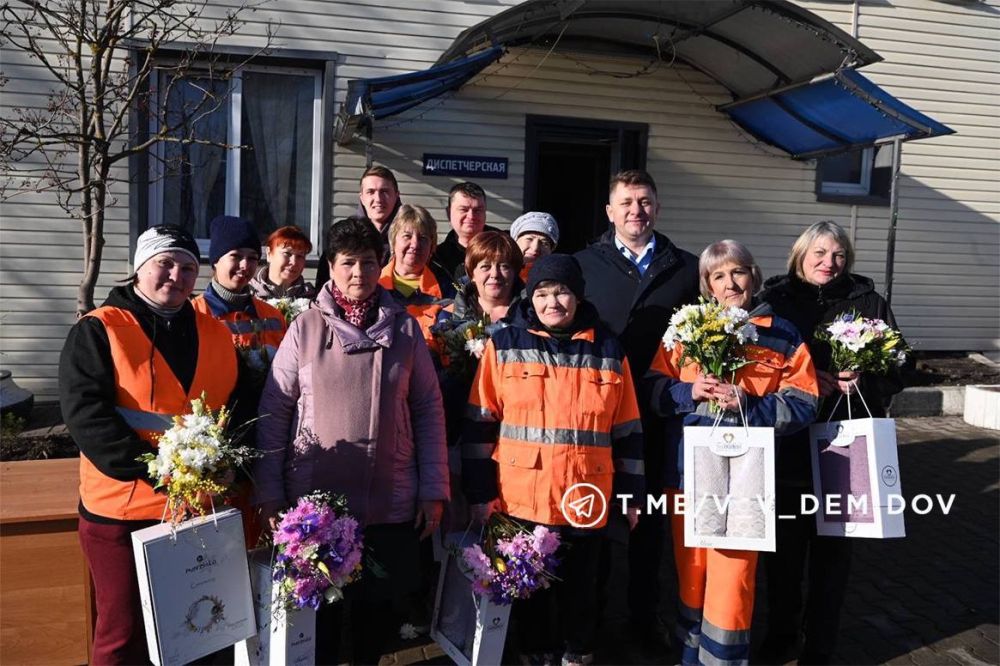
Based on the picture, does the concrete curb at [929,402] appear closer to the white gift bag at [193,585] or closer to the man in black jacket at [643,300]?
the man in black jacket at [643,300]

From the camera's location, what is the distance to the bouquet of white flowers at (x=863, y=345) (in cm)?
365

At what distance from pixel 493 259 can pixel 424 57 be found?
581 centimetres

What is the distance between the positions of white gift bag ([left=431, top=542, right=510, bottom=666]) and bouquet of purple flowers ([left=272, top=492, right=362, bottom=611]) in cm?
62

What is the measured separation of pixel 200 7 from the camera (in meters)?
8.11

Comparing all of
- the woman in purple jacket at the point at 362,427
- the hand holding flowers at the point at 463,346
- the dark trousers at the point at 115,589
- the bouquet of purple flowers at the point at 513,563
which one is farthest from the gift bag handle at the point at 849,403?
the dark trousers at the point at 115,589

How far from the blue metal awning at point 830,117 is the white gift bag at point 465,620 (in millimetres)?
6567

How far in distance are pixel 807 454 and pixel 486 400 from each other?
1669mm

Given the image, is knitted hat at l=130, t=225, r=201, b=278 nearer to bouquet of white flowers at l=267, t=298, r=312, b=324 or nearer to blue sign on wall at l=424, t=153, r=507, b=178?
bouquet of white flowers at l=267, t=298, r=312, b=324

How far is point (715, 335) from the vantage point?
3.33 m

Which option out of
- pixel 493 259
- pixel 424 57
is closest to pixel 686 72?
pixel 424 57

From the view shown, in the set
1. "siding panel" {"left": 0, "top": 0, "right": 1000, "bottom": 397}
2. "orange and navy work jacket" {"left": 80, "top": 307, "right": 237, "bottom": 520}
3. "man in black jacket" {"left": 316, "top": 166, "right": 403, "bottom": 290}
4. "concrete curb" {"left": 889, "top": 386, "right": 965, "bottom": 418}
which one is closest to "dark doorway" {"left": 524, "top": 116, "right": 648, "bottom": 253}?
"siding panel" {"left": 0, "top": 0, "right": 1000, "bottom": 397}

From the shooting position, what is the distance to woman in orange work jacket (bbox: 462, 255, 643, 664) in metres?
3.33

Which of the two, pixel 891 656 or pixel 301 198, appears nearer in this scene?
pixel 891 656

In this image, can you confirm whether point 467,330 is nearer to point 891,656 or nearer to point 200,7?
point 891,656
